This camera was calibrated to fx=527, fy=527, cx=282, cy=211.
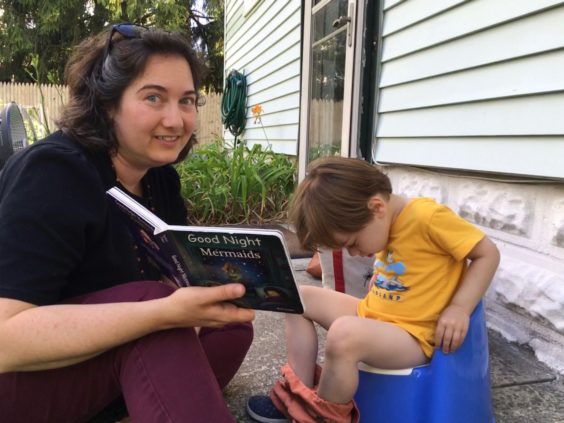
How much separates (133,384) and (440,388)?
0.79 meters

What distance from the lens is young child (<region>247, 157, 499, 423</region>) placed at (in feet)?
4.67

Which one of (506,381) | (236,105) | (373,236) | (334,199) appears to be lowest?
(506,381)

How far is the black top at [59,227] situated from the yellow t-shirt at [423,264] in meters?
0.76

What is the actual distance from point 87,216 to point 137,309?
0.26 m

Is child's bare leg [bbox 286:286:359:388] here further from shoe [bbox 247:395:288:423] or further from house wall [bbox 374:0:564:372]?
house wall [bbox 374:0:564:372]

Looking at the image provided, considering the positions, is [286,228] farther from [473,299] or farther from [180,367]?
[180,367]

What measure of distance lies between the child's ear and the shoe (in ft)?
2.15

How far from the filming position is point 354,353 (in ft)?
4.62

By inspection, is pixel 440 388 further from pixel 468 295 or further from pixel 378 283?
pixel 378 283

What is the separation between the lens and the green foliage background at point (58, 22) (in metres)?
16.2

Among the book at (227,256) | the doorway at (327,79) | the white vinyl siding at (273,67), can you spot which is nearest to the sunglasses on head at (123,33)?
the book at (227,256)

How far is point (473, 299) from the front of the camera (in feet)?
4.80

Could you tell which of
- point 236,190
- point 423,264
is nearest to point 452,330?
point 423,264

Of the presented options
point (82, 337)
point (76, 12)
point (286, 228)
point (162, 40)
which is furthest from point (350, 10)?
point (76, 12)
